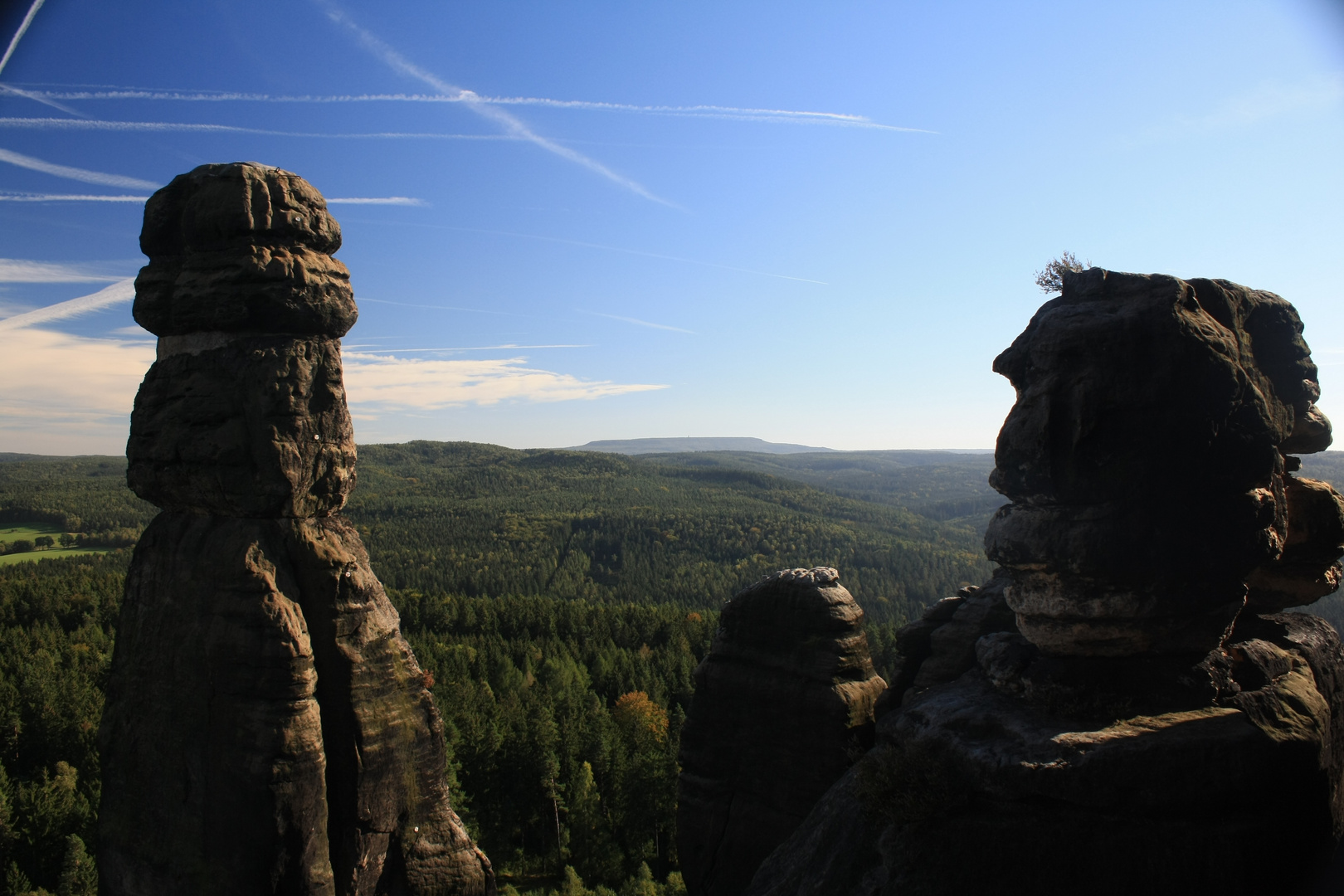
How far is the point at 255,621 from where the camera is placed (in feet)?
43.4

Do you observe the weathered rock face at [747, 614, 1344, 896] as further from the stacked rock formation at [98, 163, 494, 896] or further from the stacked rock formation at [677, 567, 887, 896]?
the stacked rock formation at [98, 163, 494, 896]

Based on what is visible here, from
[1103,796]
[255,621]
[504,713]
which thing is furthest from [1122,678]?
[504,713]

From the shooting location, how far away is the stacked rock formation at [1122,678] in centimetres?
1133

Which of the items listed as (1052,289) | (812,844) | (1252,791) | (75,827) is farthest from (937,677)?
(75,827)

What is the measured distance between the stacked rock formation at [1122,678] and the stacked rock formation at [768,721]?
11.7ft

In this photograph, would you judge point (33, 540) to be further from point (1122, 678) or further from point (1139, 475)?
point (1139, 475)

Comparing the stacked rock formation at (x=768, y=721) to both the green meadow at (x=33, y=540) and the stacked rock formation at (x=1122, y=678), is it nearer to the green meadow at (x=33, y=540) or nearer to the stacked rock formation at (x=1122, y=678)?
the stacked rock formation at (x=1122, y=678)

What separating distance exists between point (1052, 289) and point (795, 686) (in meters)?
11.4

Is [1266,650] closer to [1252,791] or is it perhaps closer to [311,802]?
[1252,791]

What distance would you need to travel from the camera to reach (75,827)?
1460 inches

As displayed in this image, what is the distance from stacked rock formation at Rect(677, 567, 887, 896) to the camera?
60.1 ft

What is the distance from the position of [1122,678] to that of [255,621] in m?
16.1

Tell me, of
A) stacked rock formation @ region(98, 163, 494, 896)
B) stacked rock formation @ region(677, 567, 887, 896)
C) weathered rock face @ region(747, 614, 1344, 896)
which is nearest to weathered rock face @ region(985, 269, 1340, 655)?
weathered rock face @ region(747, 614, 1344, 896)

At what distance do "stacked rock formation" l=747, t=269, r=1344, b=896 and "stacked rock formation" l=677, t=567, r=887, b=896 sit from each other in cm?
358
